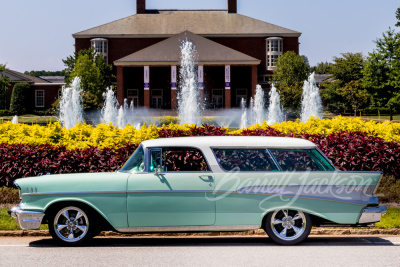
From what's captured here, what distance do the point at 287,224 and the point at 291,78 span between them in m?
52.0

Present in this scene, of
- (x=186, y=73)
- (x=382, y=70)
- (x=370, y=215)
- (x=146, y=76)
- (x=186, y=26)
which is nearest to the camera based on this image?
(x=370, y=215)

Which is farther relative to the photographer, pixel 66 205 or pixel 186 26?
pixel 186 26

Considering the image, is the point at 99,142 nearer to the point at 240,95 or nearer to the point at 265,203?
the point at 265,203

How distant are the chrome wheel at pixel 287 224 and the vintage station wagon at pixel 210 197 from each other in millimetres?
14

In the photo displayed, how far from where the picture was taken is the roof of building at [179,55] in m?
58.8

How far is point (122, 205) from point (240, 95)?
61433 mm

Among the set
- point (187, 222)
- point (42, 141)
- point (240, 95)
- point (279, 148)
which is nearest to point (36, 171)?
point (42, 141)

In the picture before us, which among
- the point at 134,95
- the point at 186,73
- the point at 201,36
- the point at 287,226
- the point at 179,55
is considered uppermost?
the point at 201,36

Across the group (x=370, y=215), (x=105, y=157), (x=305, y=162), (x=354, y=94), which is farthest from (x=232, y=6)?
(x=370, y=215)

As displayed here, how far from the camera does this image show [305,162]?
25.9 feet

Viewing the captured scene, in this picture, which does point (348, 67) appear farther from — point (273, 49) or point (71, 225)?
point (71, 225)

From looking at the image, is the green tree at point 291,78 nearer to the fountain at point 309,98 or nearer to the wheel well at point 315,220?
the fountain at point 309,98

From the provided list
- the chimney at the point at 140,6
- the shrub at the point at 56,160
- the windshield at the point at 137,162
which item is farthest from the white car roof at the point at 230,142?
the chimney at the point at 140,6

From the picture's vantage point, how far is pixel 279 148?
302 inches
